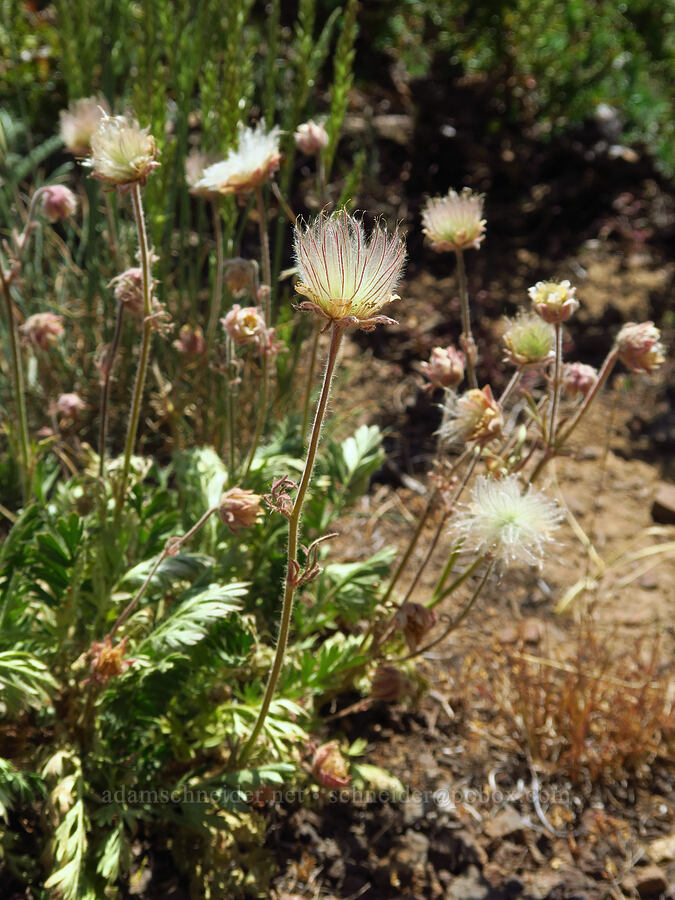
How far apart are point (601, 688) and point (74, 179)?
3232 mm

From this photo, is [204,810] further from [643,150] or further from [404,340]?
[643,150]

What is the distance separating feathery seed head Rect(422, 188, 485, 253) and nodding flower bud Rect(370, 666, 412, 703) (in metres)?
0.96

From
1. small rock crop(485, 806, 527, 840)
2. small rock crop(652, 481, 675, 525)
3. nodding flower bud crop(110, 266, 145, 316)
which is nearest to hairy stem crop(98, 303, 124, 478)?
nodding flower bud crop(110, 266, 145, 316)

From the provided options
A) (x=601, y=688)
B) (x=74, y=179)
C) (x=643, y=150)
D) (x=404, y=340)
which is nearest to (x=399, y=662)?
(x=601, y=688)

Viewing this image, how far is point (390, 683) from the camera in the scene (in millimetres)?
2021

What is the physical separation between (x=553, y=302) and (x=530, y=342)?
132 mm

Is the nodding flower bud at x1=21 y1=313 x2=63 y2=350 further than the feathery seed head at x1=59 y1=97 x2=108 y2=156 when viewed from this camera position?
No

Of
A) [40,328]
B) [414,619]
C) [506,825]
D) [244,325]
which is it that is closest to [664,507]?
[506,825]

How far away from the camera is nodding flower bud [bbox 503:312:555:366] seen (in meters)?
1.81

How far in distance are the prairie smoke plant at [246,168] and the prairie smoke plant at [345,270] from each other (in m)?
0.71

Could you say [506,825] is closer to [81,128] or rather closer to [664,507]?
[664,507]

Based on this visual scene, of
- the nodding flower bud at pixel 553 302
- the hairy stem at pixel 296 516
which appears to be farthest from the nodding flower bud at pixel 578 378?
the hairy stem at pixel 296 516

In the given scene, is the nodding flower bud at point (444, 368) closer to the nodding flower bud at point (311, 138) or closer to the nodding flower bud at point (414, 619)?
the nodding flower bud at point (414, 619)

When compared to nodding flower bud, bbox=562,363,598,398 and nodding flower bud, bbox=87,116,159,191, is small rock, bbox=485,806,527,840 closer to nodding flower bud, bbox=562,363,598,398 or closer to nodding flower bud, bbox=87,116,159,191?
nodding flower bud, bbox=562,363,598,398
